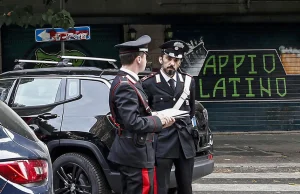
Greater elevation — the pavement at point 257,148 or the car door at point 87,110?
the car door at point 87,110

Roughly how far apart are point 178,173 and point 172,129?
48cm

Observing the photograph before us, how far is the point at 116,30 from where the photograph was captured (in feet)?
48.8

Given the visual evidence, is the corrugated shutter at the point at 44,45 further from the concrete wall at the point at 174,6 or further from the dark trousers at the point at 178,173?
the dark trousers at the point at 178,173

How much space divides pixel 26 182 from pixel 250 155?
851 centimetres

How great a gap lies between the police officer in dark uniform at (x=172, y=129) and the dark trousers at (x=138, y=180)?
2.85ft

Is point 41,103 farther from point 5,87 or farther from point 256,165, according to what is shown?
point 256,165

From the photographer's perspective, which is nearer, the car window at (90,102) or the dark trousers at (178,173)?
the dark trousers at (178,173)

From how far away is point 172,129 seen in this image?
5.50 meters

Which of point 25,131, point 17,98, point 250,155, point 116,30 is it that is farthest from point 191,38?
point 25,131

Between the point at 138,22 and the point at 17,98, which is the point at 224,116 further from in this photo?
the point at 17,98

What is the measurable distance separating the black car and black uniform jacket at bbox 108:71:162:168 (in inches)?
62.2

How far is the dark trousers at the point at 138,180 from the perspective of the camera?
441 cm

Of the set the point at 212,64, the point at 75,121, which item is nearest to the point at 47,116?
the point at 75,121

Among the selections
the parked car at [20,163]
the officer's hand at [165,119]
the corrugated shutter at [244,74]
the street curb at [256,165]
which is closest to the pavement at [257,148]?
the street curb at [256,165]
